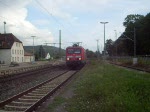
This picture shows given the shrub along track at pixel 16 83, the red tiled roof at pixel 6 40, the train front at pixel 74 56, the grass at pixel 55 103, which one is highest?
the red tiled roof at pixel 6 40

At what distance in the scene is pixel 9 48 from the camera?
3829 inches

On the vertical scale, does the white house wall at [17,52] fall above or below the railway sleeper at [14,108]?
above

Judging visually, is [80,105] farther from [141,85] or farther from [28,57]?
[28,57]

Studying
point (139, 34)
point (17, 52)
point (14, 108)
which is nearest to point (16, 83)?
point (14, 108)

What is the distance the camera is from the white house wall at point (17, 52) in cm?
9988

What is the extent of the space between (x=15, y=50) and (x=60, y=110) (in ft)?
302

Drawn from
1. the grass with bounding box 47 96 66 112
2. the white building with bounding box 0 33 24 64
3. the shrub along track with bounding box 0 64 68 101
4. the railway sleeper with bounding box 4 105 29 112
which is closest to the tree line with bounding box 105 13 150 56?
the white building with bounding box 0 33 24 64

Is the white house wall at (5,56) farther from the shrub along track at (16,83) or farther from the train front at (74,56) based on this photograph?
the shrub along track at (16,83)

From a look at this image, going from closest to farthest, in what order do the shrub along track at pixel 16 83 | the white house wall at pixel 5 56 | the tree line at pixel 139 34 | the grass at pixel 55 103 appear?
1. the grass at pixel 55 103
2. the shrub along track at pixel 16 83
3. the tree line at pixel 139 34
4. the white house wall at pixel 5 56

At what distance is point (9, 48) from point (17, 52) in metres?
7.84

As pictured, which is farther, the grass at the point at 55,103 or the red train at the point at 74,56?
the red train at the point at 74,56

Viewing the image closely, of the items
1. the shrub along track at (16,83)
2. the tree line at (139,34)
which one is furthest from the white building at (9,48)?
the shrub along track at (16,83)

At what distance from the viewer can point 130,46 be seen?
99812 millimetres

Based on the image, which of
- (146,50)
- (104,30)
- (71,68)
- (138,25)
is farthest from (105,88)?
(138,25)
